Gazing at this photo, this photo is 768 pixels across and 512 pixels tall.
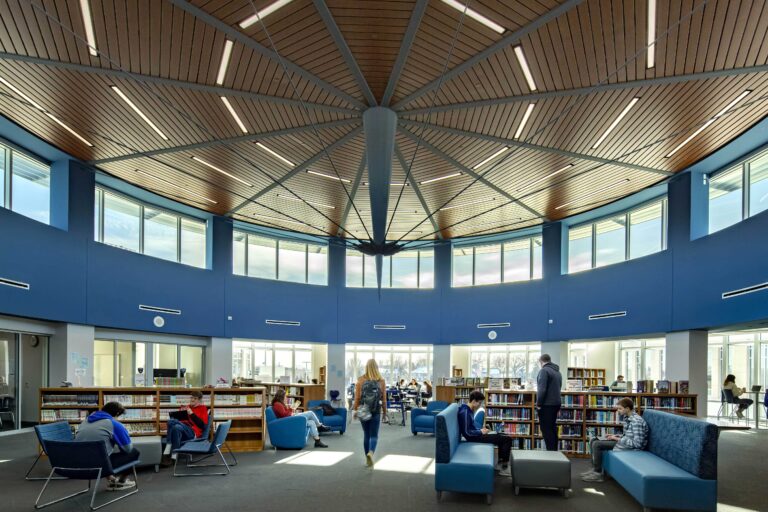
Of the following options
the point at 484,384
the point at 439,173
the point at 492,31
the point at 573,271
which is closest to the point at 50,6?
the point at 492,31

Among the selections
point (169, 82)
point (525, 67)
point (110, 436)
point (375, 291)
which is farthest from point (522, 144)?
point (375, 291)

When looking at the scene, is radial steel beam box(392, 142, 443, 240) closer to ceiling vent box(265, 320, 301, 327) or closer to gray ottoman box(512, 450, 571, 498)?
ceiling vent box(265, 320, 301, 327)

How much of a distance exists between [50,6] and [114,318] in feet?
29.4

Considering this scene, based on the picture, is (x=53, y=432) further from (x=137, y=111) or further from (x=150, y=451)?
(x=137, y=111)

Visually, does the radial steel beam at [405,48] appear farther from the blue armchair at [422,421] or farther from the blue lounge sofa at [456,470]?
the blue armchair at [422,421]

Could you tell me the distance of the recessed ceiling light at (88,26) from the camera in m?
7.12

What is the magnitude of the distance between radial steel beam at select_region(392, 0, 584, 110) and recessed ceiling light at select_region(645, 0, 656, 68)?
910 millimetres

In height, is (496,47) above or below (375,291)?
above

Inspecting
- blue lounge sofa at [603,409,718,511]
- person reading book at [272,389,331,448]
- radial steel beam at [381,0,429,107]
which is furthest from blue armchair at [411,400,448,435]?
radial steel beam at [381,0,429,107]

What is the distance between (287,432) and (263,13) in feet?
22.1

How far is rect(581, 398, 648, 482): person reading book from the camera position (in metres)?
7.45

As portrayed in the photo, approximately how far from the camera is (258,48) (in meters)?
8.16

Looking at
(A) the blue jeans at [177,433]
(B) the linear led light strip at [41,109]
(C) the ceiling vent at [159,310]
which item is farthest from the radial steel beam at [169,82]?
(C) the ceiling vent at [159,310]

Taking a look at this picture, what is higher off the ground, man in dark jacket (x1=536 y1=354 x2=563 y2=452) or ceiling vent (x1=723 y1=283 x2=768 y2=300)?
ceiling vent (x1=723 y1=283 x2=768 y2=300)
